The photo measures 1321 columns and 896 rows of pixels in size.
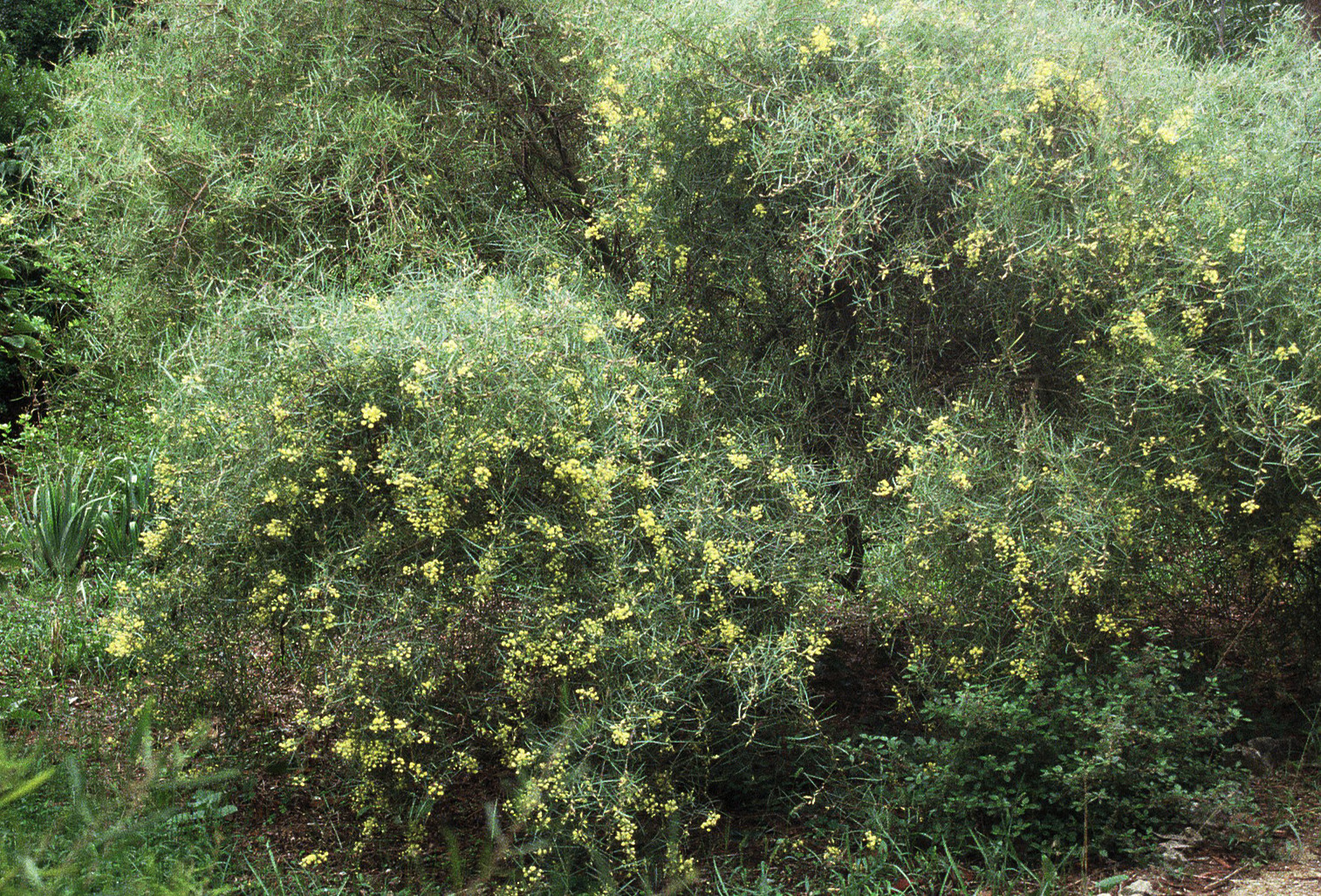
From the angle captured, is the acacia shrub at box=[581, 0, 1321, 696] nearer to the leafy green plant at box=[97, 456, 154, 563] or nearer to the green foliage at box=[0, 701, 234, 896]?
the green foliage at box=[0, 701, 234, 896]

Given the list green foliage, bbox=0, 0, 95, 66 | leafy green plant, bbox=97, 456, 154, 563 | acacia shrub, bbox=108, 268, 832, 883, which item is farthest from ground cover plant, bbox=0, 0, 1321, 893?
green foliage, bbox=0, 0, 95, 66

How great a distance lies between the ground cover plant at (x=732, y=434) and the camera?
2.83 m

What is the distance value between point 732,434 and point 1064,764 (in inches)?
53.9

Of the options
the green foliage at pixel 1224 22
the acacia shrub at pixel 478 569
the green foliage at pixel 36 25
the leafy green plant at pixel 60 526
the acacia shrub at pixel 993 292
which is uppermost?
the green foliage at pixel 1224 22

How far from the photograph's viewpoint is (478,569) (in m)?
2.82

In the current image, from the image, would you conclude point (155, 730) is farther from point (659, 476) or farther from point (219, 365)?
point (659, 476)

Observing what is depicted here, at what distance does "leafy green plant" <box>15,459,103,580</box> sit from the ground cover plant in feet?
5.22

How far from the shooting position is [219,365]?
3066 millimetres

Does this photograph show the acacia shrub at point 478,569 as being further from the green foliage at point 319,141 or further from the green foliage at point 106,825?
the green foliage at point 319,141

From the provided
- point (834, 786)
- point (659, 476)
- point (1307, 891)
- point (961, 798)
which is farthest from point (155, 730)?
point (1307, 891)

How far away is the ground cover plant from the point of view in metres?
2.83

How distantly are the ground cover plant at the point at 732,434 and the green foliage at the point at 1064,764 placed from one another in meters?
0.02

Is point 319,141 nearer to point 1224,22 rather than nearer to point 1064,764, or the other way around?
point 1064,764

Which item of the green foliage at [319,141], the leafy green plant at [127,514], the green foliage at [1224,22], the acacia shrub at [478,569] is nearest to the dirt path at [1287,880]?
the acacia shrub at [478,569]
